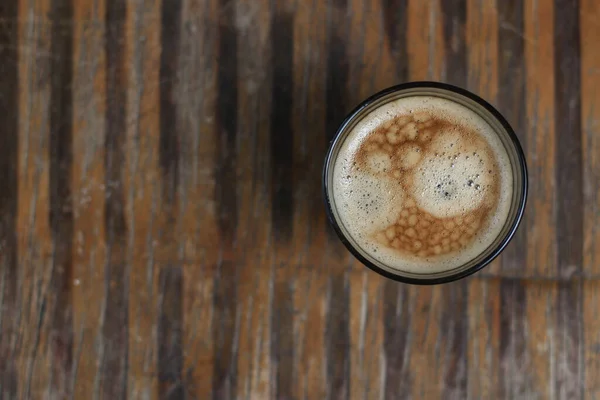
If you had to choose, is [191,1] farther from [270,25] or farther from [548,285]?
[548,285]

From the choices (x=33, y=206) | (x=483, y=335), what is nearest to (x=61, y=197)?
(x=33, y=206)

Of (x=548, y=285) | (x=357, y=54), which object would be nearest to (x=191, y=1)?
(x=357, y=54)

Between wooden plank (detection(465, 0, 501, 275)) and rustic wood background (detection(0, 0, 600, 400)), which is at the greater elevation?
wooden plank (detection(465, 0, 501, 275))

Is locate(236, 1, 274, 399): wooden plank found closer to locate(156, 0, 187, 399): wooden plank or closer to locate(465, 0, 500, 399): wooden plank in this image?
locate(156, 0, 187, 399): wooden plank

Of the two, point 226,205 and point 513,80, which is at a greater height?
point 513,80

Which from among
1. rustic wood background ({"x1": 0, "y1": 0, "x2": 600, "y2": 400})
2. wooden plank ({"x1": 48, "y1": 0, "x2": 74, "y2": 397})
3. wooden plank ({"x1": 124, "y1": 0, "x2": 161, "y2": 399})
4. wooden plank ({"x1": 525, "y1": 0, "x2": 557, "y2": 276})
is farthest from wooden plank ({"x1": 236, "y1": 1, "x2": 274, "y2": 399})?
wooden plank ({"x1": 525, "y1": 0, "x2": 557, "y2": 276})

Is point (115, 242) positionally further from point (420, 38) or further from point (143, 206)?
point (420, 38)

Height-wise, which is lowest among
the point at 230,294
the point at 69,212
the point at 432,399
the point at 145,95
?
the point at 432,399
